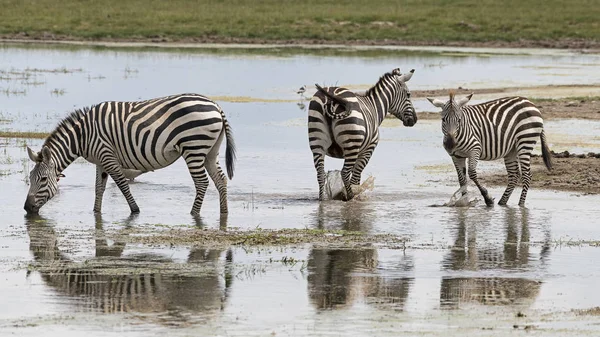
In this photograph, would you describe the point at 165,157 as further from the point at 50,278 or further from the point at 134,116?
the point at 50,278

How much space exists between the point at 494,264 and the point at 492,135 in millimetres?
4349

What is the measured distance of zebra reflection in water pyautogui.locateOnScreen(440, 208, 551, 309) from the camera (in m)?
9.31

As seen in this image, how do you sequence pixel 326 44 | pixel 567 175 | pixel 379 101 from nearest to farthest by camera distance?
pixel 379 101
pixel 567 175
pixel 326 44

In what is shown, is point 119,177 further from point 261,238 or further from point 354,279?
point 354,279

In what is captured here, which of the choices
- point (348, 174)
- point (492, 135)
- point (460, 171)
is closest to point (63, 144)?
point (348, 174)

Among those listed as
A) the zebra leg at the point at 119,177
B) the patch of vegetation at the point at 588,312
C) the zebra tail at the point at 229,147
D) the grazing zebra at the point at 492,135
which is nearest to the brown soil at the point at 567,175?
the grazing zebra at the point at 492,135

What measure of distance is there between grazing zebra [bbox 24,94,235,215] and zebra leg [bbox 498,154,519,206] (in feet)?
11.5

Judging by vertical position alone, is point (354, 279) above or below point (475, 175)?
below

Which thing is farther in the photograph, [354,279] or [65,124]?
[65,124]

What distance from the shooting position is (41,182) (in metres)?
13.3

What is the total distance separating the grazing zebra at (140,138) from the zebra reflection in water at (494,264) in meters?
3.04

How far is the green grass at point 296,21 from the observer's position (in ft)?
152

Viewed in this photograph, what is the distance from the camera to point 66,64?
35312mm

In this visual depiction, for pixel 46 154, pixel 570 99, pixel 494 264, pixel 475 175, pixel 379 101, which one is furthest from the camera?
pixel 570 99
